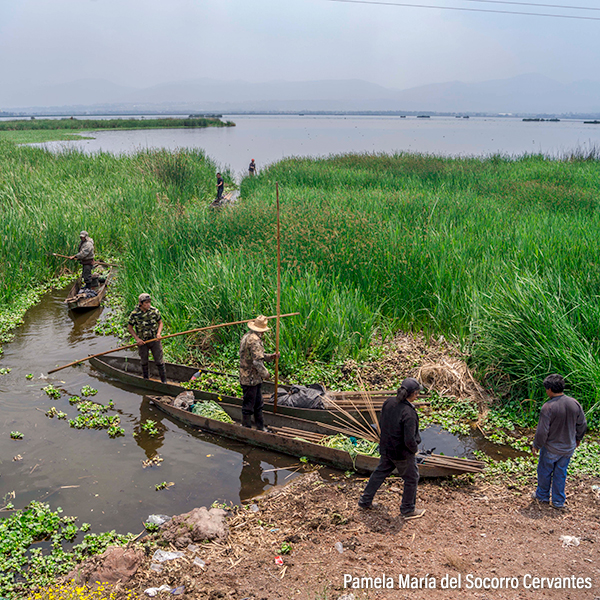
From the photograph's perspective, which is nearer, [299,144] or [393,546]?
[393,546]

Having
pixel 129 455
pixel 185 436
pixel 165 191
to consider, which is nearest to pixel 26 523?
pixel 129 455

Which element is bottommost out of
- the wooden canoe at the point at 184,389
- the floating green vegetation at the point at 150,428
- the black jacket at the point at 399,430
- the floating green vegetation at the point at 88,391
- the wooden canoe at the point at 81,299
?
the floating green vegetation at the point at 150,428

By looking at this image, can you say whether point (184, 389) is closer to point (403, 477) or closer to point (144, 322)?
point (144, 322)

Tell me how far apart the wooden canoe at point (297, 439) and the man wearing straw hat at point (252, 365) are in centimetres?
38

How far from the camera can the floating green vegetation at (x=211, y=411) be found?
318 inches

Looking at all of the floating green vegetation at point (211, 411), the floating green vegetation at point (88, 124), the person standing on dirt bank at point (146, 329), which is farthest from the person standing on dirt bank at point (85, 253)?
the floating green vegetation at point (88, 124)

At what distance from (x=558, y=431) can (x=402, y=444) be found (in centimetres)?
180

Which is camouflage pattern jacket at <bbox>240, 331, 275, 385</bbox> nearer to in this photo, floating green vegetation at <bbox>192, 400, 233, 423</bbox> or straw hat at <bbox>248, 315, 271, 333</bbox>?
straw hat at <bbox>248, 315, 271, 333</bbox>

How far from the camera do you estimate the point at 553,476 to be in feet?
18.6

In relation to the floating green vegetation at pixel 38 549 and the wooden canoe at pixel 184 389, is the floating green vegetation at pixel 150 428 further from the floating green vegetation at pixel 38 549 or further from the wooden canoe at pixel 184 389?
the floating green vegetation at pixel 38 549

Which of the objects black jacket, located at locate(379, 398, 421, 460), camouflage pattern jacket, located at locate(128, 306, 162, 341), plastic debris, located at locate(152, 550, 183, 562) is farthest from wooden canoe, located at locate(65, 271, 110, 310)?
black jacket, located at locate(379, 398, 421, 460)

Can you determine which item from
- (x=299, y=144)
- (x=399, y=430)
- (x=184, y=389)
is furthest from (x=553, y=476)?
(x=299, y=144)

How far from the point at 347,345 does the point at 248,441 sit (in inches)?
120

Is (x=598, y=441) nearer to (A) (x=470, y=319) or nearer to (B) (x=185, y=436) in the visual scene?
(A) (x=470, y=319)
